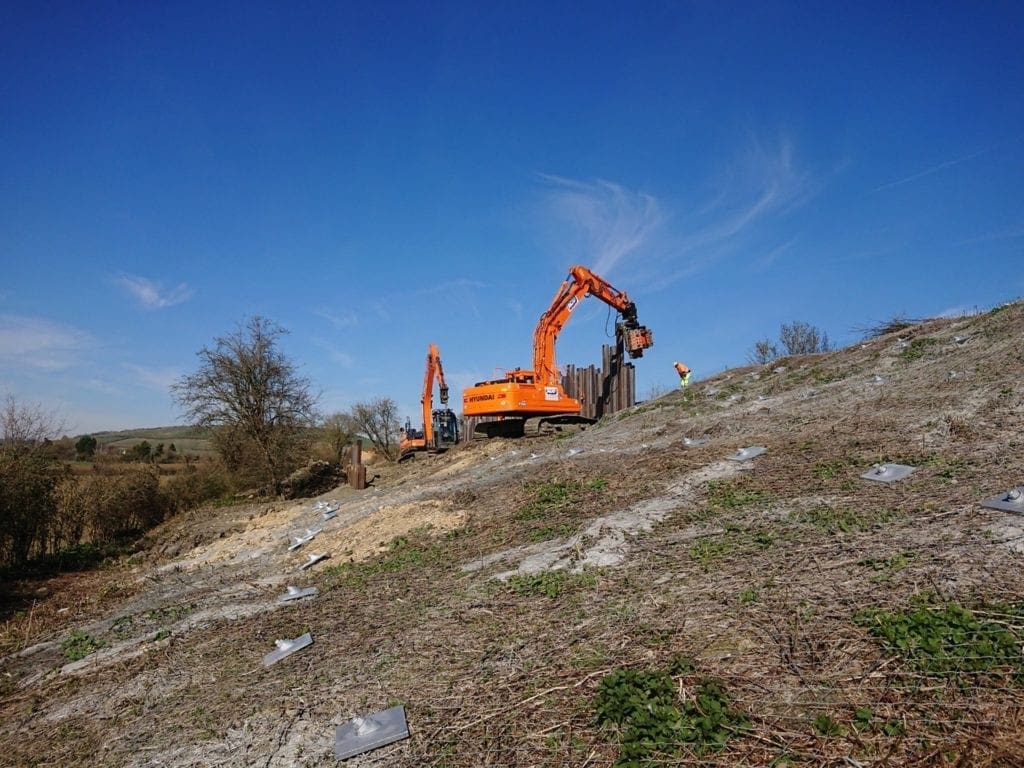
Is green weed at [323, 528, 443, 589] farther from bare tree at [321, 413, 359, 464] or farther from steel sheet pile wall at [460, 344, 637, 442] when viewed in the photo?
bare tree at [321, 413, 359, 464]

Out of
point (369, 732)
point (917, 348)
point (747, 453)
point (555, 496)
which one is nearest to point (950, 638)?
point (369, 732)

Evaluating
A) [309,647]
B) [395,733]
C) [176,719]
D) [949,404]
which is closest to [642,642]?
[395,733]

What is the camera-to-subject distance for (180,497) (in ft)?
67.1

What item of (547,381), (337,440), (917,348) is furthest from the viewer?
(337,440)

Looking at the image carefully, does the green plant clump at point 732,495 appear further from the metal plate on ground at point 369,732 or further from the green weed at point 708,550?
the metal plate on ground at point 369,732

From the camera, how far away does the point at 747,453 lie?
706 centimetres

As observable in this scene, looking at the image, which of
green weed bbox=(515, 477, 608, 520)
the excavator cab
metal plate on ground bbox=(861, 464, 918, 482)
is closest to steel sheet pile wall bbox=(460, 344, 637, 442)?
the excavator cab

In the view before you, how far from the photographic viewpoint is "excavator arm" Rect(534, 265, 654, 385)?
18.4 meters

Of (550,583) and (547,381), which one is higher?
(547,381)

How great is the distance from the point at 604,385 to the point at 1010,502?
49.0 ft

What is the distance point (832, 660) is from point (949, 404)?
573 centimetres

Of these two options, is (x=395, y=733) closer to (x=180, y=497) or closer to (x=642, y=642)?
(x=642, y=642)

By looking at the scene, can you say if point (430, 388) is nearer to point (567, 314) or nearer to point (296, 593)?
point (567, 314)

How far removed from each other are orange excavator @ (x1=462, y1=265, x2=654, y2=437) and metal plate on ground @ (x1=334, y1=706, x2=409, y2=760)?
1371 centimetres
